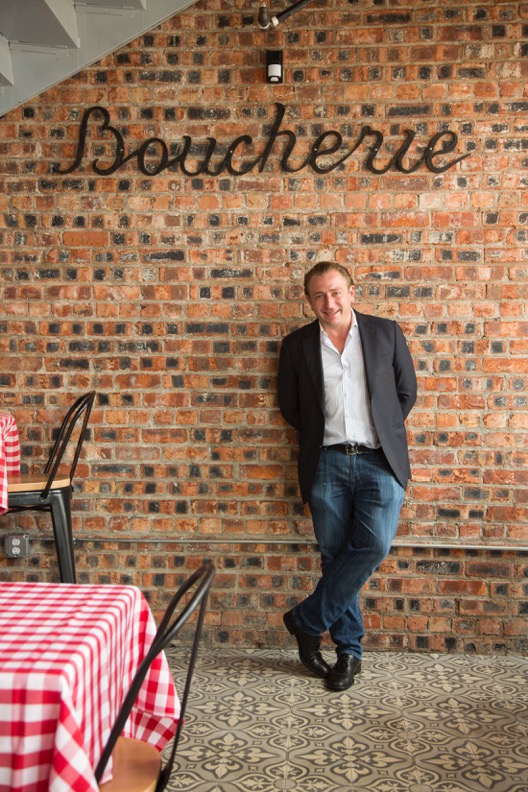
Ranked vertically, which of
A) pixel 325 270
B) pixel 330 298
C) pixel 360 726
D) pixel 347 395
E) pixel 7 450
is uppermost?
pixel 325 270

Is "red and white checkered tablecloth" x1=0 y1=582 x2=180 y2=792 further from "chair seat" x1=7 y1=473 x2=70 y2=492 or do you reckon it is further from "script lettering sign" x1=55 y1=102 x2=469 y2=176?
"script lettering sign" x1=55 y1=102 x2=469 y2=176

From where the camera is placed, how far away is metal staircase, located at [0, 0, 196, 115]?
3.87 m

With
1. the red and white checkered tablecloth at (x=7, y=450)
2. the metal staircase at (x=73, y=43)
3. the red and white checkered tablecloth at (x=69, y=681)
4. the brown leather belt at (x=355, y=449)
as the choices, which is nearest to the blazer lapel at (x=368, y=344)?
the brown leather belt at (x=355, y=449)

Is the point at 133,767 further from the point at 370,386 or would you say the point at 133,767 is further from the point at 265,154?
the point at 265,154

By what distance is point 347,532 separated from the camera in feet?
12.3

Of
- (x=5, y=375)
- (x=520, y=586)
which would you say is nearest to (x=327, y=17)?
(x=5, y=375)

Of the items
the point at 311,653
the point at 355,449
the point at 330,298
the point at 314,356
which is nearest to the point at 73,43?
the point at 330,298

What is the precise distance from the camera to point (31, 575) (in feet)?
13.5

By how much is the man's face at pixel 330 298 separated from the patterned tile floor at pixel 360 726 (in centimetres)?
162

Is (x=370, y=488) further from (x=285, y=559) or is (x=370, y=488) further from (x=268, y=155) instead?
(x=268, y=155)

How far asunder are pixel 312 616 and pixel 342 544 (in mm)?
351

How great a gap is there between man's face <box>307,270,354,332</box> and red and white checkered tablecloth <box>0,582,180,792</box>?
1.93 metres

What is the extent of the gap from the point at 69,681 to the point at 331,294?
7.93ft

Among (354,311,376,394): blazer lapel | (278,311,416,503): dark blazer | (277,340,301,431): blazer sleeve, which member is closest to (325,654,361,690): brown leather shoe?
(278,311,416,503): dark blazer
